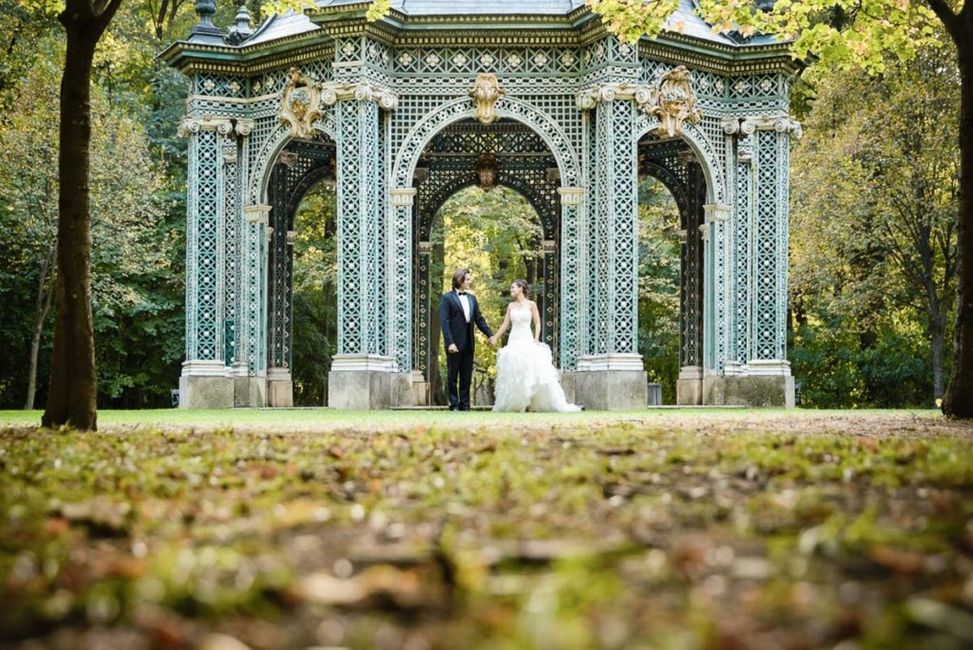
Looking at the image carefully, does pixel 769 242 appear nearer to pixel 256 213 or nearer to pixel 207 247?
pixel 256 213

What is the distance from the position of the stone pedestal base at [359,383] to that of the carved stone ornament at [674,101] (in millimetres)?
6267

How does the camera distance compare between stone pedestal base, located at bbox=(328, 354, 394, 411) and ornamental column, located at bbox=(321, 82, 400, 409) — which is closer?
stone pedestal base, located at bbox=(328, 354, 394, 411)

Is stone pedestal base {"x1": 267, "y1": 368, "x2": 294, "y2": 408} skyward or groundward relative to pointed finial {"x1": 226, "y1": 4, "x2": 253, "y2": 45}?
groundward

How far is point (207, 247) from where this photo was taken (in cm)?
2217

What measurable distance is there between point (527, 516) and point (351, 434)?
5.84 metres

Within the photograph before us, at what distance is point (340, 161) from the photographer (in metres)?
20.3

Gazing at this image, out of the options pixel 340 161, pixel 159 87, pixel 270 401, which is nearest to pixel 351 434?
pixel 340 161

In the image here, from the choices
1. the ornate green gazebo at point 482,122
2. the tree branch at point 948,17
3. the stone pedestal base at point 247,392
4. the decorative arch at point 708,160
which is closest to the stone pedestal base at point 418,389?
the ornate green gazebo at point 482,122

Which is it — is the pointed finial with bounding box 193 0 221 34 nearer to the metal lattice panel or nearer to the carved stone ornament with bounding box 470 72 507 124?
the metal lattice panel

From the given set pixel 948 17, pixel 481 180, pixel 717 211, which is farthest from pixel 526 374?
pixel 481 180

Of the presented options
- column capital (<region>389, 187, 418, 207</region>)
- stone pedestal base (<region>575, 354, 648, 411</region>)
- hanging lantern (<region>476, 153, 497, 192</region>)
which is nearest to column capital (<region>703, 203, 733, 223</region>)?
stone pedestal base (<region>575, 354, 648, 411</region>)

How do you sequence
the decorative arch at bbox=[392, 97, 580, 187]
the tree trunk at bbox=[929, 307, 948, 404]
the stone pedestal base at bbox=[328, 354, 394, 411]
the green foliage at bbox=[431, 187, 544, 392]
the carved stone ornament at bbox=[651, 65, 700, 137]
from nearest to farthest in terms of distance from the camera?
the stone pedestal base at bbox=[328, 354, 394, 411] → the decorative arch at bbox=[392, 97, 580, 187] → the carved stone ornament at bbox=[651, 65, 700, 137] → the tree trunk at bbox=[929, 307, 948, 404] → the green foliage at bbox=[431, 187, 544, 392]

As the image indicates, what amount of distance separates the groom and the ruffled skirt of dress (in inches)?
29.2

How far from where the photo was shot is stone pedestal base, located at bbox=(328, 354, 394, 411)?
1955 centimetres
